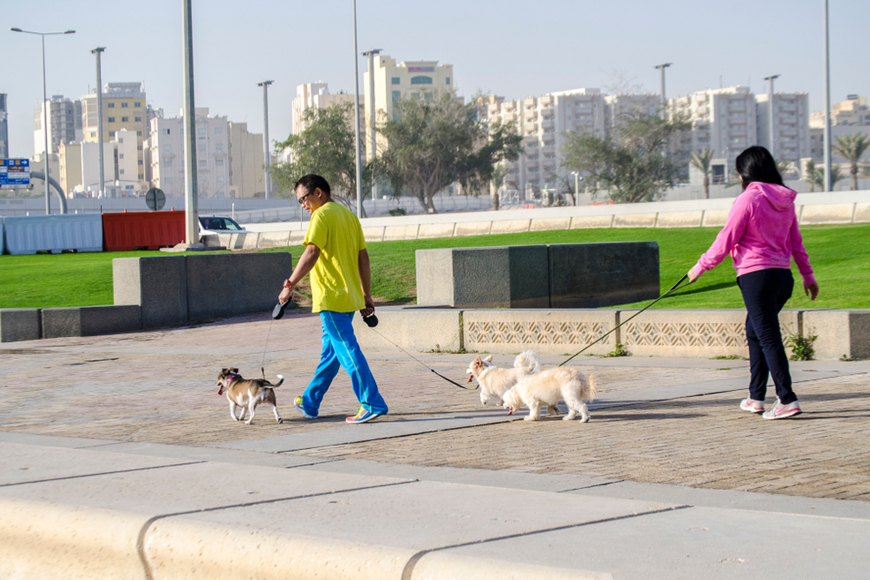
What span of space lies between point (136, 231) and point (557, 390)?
1256 inches

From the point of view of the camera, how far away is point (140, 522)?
3.79 metres

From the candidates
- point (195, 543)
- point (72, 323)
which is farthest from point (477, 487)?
point (72, 323)

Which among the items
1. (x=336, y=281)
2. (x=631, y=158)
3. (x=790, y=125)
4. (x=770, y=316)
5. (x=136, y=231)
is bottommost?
(x=770, y=316)

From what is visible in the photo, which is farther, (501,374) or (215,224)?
(215,224)

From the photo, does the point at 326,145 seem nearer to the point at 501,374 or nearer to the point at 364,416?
the point at 501,374

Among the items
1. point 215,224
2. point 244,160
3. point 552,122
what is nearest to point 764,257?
point 215,224

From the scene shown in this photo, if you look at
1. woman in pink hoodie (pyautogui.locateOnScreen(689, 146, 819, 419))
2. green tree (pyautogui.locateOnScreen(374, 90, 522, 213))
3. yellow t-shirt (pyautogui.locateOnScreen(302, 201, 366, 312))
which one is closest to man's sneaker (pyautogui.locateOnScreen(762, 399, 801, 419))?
woman in pink hoodie (pyautogui.locateOnScreen(689, 146, 819, 419))

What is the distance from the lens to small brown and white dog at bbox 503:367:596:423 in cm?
673

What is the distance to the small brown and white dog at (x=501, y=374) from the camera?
24.5ft

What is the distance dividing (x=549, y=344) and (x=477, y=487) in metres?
6.88

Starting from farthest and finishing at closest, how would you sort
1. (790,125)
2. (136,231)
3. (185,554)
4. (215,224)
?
(790,125) → (215,224) → (136,231) → (185,554)

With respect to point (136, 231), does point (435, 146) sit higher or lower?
higher

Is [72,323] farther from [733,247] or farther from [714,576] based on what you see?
[714,576]

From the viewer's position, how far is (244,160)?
188 meters
